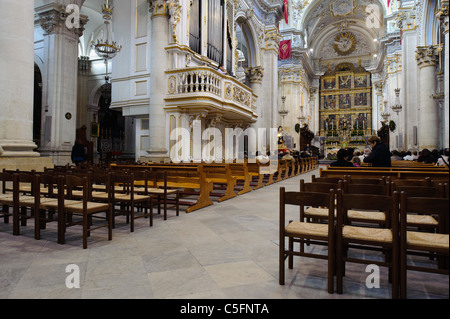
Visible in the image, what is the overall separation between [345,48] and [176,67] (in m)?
33.6

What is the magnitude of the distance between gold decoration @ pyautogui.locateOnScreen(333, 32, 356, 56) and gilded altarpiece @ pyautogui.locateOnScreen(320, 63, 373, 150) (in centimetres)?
166

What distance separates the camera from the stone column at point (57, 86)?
11.6 meters

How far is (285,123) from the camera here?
95.8 ft

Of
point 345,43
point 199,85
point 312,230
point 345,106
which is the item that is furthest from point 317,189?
point 345,43

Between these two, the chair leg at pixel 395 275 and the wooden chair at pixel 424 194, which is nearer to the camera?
the chair leg at pixel 395 275

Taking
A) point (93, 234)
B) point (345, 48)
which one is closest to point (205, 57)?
point (93, 234)

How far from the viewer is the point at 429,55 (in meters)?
14.1

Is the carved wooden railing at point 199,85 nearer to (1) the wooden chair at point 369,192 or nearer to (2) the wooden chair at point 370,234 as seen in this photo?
(1) the wooden chair at point 369,192

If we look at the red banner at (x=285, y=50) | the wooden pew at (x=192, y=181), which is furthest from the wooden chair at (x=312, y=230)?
the red banner at (x=285, y=50)

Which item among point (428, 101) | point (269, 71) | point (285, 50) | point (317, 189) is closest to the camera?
point (317, 189)

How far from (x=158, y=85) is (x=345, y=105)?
32.7 meters

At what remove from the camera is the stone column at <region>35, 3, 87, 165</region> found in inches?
457

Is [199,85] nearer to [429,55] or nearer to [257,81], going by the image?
[257,81]
